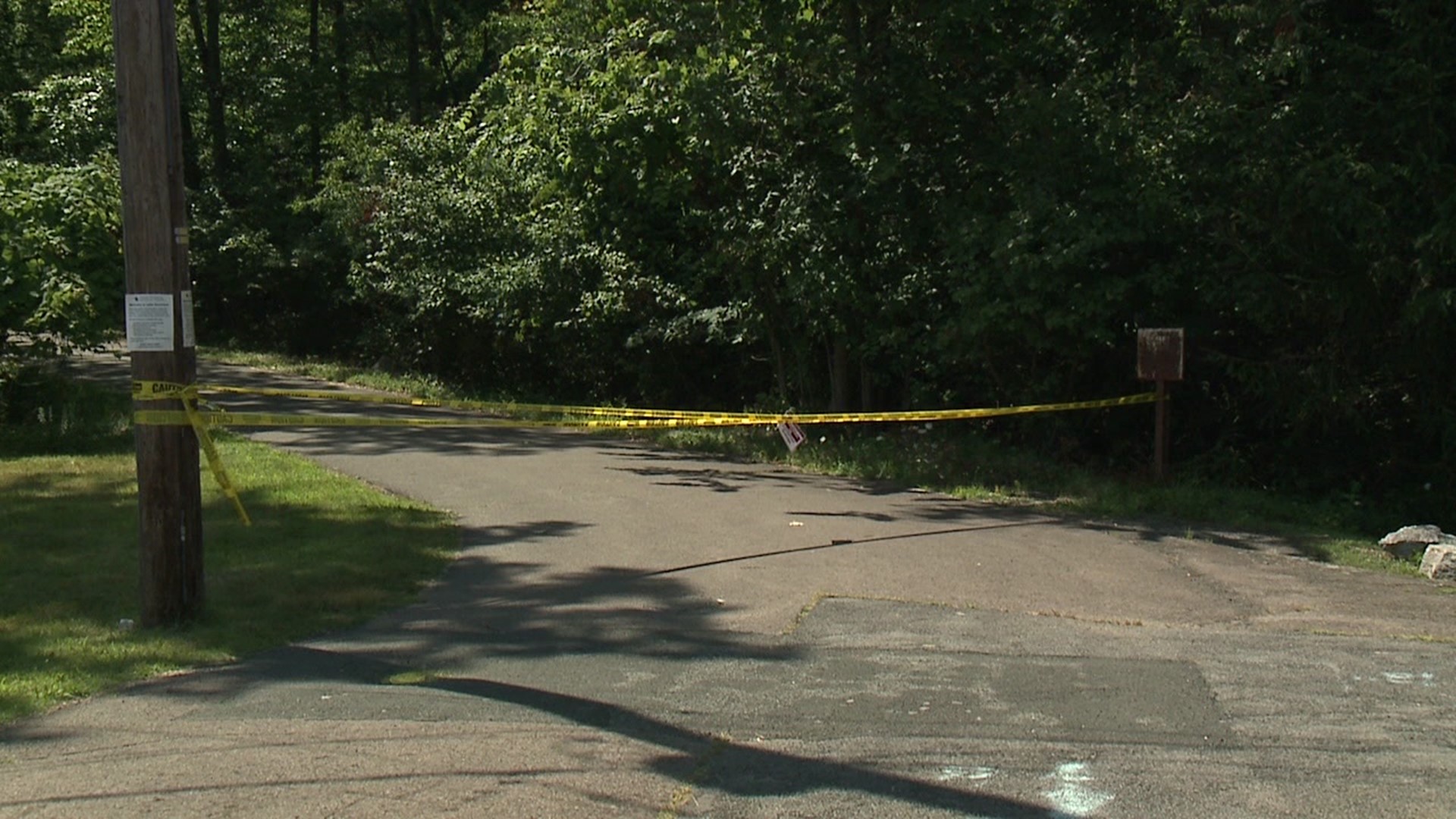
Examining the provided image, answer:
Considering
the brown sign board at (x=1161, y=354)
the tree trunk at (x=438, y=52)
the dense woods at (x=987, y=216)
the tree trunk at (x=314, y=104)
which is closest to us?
the dense woods at (x=987, y=216)

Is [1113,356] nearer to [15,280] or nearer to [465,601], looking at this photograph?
[465,601]

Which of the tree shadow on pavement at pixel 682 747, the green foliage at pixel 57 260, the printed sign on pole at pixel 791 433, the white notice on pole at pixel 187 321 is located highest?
the green foliage at pixel 57 260

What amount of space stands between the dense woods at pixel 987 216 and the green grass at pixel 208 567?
134 inches

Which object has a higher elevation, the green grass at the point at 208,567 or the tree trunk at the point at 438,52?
the tree trunk at the point at 438,52

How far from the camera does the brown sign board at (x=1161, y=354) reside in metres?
12.5

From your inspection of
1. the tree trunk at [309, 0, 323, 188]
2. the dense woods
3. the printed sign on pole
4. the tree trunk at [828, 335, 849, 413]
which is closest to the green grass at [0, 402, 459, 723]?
the dense woods

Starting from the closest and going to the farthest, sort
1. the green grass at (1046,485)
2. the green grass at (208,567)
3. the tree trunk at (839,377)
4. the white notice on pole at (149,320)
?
1. the green grass at (208,567)
2. the white notice on pole at (149,320)
3. the green grass at (1046,485)
4. the tree trunk at (839,377)

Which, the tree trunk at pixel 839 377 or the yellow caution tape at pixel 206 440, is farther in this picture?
the tree trunk at pixel 839 377

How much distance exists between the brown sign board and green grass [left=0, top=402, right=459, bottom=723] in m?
6.34

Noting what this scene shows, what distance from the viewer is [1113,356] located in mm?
14398

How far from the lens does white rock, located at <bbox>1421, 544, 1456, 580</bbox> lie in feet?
31.6

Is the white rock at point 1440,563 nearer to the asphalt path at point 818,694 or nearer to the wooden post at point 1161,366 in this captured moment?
the asphalt path at point 818,694

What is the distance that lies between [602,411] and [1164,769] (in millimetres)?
10479

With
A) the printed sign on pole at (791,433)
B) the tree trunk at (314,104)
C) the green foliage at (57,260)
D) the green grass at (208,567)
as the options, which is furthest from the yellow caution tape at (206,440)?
the tree trunk at (314,104)
